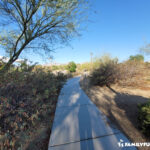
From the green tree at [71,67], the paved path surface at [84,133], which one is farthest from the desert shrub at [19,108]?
the green tree at [71,67]

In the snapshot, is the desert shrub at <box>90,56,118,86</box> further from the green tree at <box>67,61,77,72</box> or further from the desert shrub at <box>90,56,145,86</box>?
the green tree at <box>67,61,77,72</box>

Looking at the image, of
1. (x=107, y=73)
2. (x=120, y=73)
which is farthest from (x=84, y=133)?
(x=120, y=73)

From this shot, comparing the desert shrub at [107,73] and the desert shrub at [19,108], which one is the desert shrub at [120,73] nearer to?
the desert shrub at [107,73]

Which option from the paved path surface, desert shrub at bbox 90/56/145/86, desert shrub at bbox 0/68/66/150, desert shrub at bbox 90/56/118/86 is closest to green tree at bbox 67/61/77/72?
desert shrub at bbox 90/56/118/86

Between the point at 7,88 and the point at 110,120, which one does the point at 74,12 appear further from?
the point at 110,120

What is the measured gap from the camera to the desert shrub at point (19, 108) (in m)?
A: 1.48

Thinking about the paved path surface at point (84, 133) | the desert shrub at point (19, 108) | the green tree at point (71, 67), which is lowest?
the paved path surface at point (84, 133)

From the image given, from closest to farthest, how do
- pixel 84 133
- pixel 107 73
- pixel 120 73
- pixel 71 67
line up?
pixel 84 133, pixel 120 73, pixel 107 73, pixel 71 67

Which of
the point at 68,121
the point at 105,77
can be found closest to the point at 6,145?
the point at 68,121

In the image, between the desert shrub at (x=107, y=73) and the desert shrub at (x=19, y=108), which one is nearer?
the desert shrub at (x=19, y=108)

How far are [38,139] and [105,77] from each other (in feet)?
17.3

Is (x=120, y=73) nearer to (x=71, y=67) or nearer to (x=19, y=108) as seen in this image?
(x=19, y=108)

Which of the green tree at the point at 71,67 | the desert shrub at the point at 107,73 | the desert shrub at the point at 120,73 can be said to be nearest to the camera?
the desert shrub at the point at 120,73

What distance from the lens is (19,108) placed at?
1.88 metres
